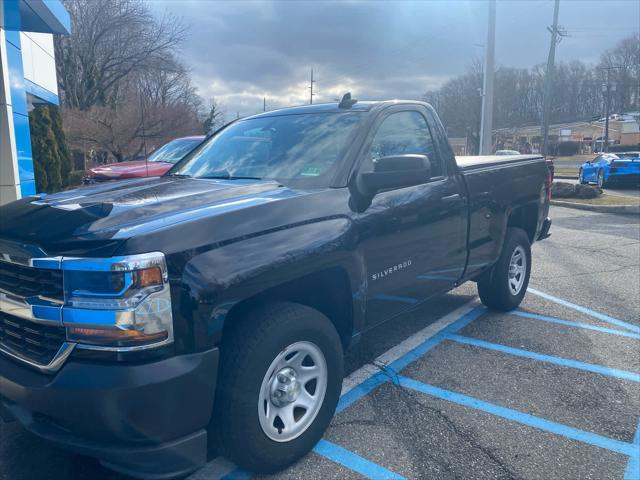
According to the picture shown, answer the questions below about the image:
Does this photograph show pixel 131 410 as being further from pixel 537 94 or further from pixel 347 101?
pixel 537 94

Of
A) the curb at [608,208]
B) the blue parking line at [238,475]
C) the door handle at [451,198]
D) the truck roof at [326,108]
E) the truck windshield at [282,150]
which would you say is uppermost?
the truck roof at [326,108]

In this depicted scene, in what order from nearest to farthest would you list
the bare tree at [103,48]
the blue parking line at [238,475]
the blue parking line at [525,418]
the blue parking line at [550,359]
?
the blue parking line at [238,475] → the blue parking line at [525,418] → the blue parking line at [550,359] → the bare tree at [103,48]

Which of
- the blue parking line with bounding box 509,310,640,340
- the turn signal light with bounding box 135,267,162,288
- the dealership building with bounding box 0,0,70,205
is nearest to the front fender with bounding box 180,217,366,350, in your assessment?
the turn signal light with bounding box 135,267,162,288

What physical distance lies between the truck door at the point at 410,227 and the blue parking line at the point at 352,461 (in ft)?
2.53

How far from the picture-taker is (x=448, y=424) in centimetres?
320

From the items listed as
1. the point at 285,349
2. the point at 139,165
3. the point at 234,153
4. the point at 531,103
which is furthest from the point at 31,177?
the point at 531,103

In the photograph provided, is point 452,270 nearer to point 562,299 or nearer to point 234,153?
point 234,153

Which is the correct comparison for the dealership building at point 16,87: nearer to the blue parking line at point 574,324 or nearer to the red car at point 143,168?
the red car at point 143,168

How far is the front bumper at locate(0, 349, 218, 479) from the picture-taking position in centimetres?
203

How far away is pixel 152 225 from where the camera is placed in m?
2.25

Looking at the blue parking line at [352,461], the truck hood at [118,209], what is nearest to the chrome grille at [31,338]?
the truck hood at [118,209]

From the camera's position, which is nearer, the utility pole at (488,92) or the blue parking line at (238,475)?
the blue parking line at (238,475)

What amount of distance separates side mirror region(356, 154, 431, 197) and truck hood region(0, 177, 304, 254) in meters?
0.46

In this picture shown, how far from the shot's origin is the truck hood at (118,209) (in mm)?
2232
